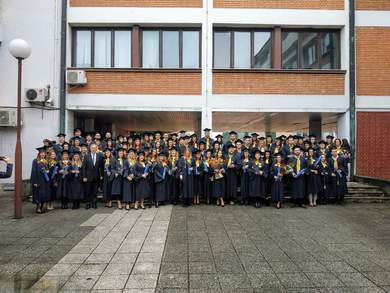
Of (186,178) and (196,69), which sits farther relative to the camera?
(196,69)

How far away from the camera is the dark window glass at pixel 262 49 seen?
46.4ft

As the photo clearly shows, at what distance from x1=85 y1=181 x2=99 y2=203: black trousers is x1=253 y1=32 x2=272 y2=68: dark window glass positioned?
784 cm

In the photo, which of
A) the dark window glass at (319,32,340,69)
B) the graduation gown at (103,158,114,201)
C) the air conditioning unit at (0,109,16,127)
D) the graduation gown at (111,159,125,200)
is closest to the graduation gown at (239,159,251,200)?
the graduation gown at (111,159,125,200)

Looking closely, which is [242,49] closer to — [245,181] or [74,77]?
[245,181]

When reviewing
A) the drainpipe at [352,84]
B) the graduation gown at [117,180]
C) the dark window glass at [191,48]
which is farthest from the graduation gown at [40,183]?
the drainpipe at [352,84]

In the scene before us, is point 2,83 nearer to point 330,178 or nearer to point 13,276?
point 13,276

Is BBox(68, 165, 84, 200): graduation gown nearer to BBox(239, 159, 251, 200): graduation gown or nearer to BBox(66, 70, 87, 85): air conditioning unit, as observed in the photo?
BBox(66, 70, 87, 85): air conditioning unit

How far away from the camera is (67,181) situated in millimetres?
10242

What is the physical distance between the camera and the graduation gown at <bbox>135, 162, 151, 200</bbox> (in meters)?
10.3

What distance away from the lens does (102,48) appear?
14008 millimetres

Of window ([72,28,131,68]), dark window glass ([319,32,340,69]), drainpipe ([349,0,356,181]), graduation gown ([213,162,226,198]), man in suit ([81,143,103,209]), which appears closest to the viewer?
man in suit ([81,143,103,209])

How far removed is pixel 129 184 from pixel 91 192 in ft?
4.09

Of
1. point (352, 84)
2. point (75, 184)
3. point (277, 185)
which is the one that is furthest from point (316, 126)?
point (75, 184)

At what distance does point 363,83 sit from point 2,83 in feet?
45.2
